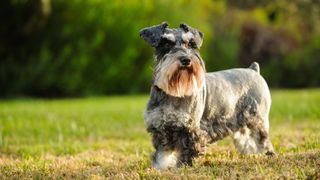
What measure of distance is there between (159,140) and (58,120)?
344 inches

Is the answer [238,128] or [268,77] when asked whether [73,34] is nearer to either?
[268,77]

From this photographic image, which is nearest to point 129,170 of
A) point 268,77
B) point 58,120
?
point 58,120

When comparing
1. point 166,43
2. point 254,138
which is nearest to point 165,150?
point 166,43

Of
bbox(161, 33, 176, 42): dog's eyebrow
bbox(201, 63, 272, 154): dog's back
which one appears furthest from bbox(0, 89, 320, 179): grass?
bbox(161, 33, 176, 42): dog's eyebrow

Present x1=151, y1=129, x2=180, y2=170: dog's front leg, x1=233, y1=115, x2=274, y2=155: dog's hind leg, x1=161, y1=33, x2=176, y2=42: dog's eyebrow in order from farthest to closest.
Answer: x1=233, y1=115, x2=274, y2=155: dog's hind leg < x1=151, y1=129, x2=180, y2=170: dog's front leg < x1=161, y1=33, x2=176, y2=42: dog's eyebrow

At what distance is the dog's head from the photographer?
690 centimetres

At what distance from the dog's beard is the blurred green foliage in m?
17.6

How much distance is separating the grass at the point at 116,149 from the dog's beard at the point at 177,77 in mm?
889

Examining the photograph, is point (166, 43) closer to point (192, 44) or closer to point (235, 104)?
point (192, 44)

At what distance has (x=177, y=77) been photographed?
22.7 ft

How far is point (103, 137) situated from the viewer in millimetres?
12469

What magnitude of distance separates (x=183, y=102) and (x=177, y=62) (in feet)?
1.95

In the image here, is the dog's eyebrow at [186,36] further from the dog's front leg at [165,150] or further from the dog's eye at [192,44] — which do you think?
the dog's front leg at [165,150]

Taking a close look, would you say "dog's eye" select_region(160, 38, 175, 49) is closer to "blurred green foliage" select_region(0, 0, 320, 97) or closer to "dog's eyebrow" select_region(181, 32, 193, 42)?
"dog's eyebrow" select_region(181, 32, 193, 42)
